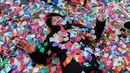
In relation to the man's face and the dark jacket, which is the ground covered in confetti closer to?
the dark jacket

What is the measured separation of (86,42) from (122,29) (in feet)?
1.54

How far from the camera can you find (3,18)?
2.38 meters

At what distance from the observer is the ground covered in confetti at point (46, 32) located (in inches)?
74.4

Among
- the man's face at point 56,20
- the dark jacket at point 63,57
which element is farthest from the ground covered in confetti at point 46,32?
the man's face at point 56,20

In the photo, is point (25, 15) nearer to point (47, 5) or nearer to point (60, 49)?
point (47, 5)

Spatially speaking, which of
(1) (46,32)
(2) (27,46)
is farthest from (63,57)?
(1) (46,32)

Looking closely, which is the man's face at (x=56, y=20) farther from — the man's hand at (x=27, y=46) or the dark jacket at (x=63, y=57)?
the man's hand at (x=27, y=46)

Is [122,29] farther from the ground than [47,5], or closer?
closer

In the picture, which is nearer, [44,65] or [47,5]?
[44,65]

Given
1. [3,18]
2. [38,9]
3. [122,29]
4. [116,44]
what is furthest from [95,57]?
[3,18]

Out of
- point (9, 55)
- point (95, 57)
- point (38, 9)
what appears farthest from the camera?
point (38, 9)

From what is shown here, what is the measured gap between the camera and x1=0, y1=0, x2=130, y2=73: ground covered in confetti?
1891mm

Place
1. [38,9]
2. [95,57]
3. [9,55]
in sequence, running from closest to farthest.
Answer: [95,57], [9,55], [38,9]

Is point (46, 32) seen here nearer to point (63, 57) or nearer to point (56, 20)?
point (56, 20)
